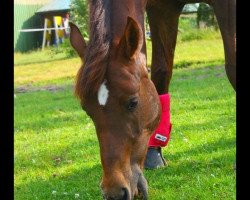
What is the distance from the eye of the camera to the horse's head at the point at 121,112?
10.7 feet

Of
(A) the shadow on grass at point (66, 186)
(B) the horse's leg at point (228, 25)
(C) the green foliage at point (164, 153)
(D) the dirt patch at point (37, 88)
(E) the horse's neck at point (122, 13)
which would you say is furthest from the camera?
(D) the dirt patch at point (37, 88)

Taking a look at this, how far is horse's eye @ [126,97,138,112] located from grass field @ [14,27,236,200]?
0.99 m

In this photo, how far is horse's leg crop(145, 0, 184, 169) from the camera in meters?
4.93

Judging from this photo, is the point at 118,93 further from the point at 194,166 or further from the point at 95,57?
the point at 194,166

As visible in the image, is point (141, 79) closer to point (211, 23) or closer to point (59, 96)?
point (59, 96)

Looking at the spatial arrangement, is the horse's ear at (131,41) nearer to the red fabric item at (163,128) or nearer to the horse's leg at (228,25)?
the horse's leg at (228,25)

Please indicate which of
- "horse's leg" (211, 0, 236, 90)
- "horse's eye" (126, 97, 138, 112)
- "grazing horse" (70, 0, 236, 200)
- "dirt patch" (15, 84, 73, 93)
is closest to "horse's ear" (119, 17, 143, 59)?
"grazing horse" (70, 0, 236, 200)

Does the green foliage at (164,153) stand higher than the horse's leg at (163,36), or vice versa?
the horse's leg at (163,36)

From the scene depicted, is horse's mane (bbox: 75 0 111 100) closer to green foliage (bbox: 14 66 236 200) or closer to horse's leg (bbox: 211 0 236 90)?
horse's leg (bbox: 211 0 236 90)

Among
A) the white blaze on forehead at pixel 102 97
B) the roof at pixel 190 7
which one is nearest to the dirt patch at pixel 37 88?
the roof at pixel 190 7

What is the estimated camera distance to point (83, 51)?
3.68 m

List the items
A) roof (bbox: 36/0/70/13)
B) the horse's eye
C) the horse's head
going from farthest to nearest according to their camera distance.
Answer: roof (bbox: 36/0/70/13), the horse's eye, the horse's head

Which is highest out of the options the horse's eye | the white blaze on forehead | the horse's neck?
the horse's neck

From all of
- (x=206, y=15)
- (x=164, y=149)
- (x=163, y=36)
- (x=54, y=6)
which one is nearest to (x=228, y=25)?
(x=163, y=36)
